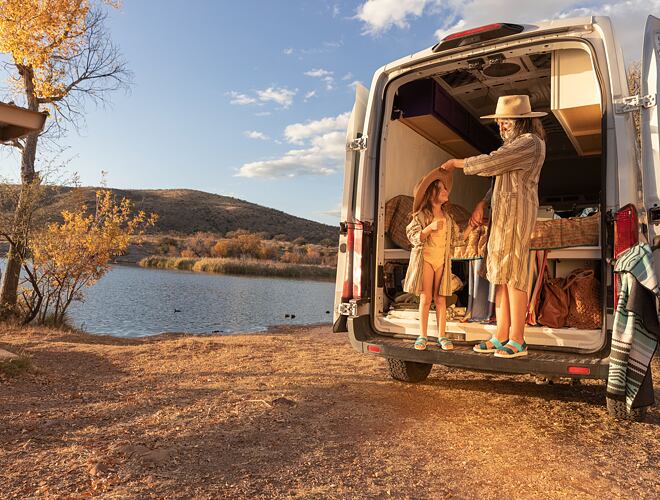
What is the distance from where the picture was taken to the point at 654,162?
3.37 m

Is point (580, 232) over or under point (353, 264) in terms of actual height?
over

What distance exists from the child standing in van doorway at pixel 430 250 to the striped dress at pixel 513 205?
1.66ft

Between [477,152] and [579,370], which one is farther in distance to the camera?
[477,152]

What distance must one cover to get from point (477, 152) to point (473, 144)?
1.44 ft

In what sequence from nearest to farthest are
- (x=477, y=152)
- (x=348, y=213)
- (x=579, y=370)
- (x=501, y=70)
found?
(x=579, y=370) < (x=348, y=213) < (x=501, y=70) < (x=477, y=152)

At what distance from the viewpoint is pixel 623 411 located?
11.5ft

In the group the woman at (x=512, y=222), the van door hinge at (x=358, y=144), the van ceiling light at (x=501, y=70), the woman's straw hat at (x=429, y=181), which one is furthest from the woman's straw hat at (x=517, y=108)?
the van ceiling light at (x=501, y=70)

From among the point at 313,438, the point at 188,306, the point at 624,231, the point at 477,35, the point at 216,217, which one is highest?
the point at 216,217

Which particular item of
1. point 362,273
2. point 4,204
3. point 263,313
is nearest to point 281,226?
point 263,313

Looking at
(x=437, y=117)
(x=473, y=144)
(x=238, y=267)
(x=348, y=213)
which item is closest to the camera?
(x=348, y=213)

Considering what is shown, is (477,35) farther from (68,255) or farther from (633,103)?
(68,255)

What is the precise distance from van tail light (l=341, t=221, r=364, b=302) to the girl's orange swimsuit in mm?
550

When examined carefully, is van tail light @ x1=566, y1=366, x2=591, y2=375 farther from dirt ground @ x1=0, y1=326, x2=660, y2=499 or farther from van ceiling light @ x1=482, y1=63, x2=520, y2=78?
van ceiling light @ x1=482, y1=63, x2=520, y2=78

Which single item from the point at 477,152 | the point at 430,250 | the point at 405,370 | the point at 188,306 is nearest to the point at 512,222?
the point at 430,250
